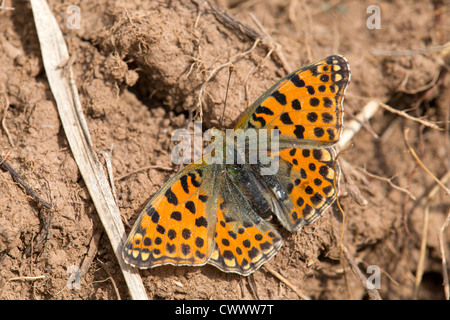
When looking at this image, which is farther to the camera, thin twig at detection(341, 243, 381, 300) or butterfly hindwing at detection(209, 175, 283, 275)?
thin twig at detection(341, 243, 381, 300)

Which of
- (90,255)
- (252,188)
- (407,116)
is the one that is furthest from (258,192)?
(407,116)

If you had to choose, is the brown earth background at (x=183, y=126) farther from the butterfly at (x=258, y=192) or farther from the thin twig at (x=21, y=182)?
the butterfly at (x=258, y=192)

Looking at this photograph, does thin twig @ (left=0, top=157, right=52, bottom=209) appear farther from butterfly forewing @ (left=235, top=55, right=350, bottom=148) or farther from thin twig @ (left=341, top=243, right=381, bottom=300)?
thin twig @ (left=341, top=243, right=381, bottom=300)

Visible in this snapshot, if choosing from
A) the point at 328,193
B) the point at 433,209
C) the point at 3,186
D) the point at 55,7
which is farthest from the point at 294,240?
the point at 55,7

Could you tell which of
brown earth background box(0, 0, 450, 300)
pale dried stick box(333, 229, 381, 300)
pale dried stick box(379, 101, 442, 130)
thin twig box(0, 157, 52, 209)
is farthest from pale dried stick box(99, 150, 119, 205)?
pale dried stick box(379, 101, 442, 130)

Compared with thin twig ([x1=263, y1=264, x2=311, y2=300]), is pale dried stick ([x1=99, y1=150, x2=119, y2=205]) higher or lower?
higher

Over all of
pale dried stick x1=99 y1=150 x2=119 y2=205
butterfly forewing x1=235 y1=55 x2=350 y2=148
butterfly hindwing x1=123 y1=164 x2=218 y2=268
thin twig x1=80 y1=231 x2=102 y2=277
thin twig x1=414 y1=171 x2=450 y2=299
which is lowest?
thin twig x1=414 y1=171 x2=450 y2=299
